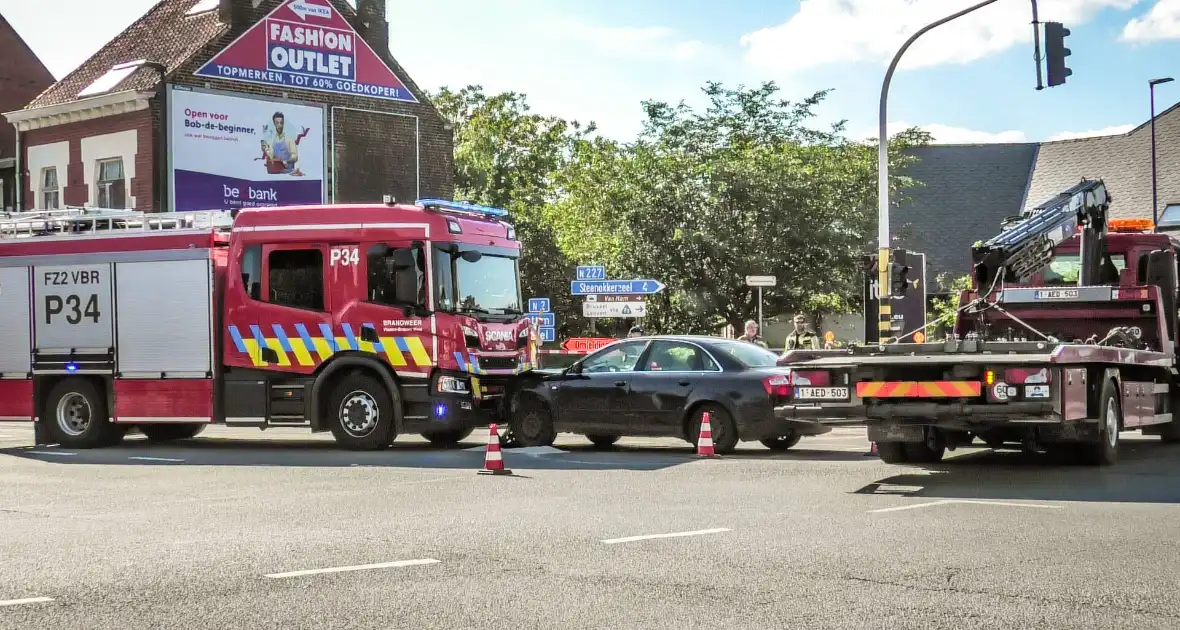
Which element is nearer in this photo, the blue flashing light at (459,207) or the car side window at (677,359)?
the car side window at (677,359)

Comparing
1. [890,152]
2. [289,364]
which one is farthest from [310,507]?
[890,152]

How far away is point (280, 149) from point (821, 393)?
27.1 meters

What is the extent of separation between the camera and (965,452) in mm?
16578

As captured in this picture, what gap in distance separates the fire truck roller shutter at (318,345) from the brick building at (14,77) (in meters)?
30.2

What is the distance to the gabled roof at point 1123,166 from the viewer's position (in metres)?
52.3

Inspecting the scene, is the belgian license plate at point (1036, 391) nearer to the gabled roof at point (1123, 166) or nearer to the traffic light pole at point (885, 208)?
the traffic light pole at point (885, 208)

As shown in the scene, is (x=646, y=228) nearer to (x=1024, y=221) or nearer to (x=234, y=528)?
(x=1024, y=221)

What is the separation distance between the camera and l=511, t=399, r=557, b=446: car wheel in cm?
1752

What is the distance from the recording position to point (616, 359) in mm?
17328

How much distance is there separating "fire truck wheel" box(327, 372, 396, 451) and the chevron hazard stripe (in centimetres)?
694

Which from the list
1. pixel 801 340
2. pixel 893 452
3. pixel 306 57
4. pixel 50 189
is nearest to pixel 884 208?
pixel 801 340

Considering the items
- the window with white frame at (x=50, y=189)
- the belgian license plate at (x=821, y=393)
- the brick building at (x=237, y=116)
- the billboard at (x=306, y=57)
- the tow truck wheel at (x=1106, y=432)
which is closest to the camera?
the belgian license plate at (x=821, y=393)

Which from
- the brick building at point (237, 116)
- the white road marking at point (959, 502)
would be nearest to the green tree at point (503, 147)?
the brick building at point (237, 116)

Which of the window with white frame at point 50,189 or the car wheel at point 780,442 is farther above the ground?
the window with white frame at point 50,189
